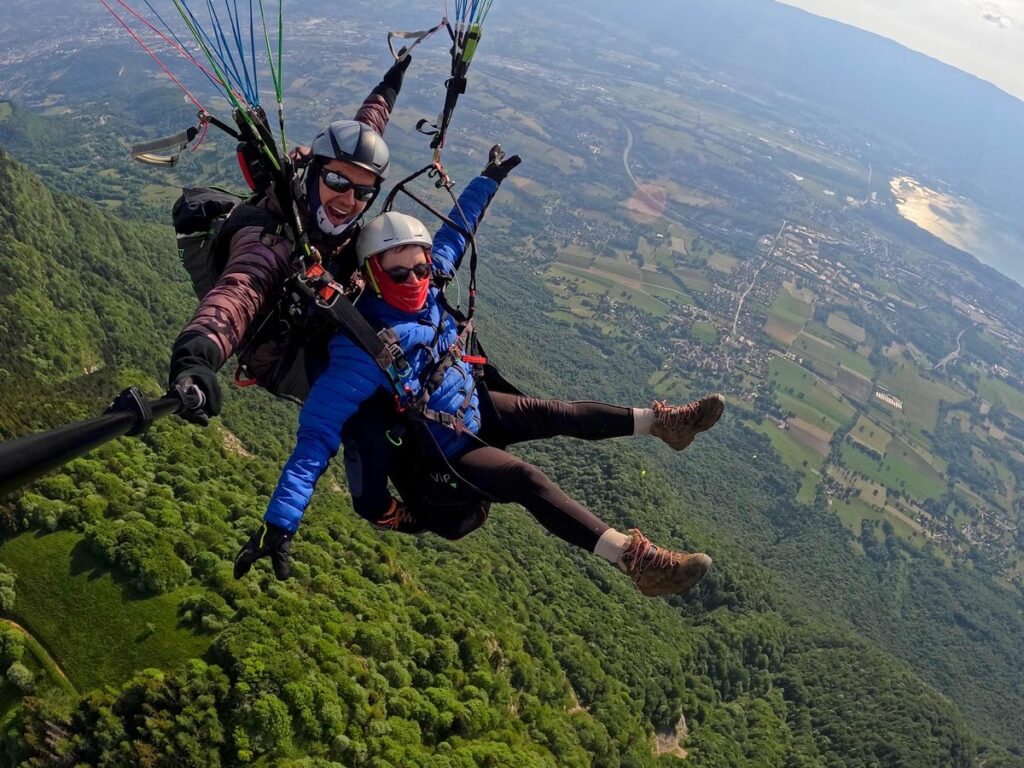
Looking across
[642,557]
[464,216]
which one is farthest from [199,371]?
[464,216]

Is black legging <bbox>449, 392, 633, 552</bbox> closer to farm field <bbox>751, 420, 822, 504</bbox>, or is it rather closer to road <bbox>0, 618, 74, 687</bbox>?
road <bbox>0, 618, 74, 687</bbox>

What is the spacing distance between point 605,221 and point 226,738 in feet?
483

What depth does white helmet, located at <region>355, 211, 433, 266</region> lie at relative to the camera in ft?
16.0

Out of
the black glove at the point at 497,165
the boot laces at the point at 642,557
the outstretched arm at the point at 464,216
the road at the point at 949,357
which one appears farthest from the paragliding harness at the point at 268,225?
the road at the point at 949,357

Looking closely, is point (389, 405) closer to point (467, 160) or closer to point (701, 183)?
point (467, 160)

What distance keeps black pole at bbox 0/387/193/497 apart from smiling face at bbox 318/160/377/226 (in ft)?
7.84

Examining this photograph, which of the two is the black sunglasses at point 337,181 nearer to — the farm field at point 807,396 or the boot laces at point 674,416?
the boot laces at point 674,416

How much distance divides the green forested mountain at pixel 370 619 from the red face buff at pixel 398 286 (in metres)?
12.6

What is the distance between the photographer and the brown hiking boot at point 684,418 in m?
5.66

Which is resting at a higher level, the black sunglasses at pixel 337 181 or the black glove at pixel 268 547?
the black sunglasses at pixel 337 181

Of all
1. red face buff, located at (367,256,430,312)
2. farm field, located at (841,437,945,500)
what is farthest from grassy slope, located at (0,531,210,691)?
farm field, located at (841,437,945,500)

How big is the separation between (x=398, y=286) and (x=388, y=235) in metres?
0.36

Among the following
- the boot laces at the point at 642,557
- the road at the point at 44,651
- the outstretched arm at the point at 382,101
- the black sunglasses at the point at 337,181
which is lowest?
the road at the point at 44,651

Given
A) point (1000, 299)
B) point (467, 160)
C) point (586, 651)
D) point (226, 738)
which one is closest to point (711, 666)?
→ point (586, 651)
